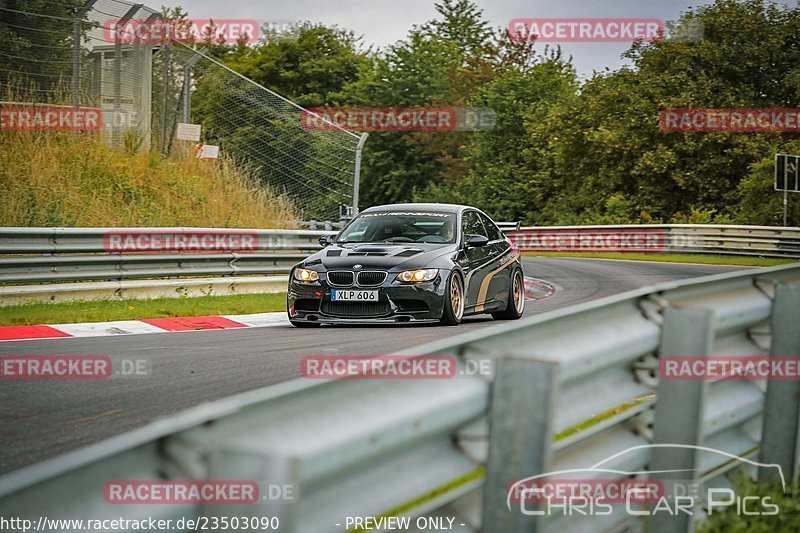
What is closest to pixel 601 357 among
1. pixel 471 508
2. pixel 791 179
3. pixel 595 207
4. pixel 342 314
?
pixel 471 508

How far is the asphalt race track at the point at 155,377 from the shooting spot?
582 centimetres

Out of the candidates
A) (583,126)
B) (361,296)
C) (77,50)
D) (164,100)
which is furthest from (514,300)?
(583,126)

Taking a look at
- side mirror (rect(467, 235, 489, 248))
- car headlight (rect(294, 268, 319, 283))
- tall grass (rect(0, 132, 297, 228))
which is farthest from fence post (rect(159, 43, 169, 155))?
side mirror (rect(467, 235, 489, 248))

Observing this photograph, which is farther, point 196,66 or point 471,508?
point 196,66

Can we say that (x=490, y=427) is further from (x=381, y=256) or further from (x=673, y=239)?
(x=673, y=239)

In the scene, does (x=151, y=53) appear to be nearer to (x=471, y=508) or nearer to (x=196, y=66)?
(x=196, y=66)

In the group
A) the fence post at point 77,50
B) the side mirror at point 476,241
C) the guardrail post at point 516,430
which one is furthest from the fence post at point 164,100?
the guardrail post at point 516,430

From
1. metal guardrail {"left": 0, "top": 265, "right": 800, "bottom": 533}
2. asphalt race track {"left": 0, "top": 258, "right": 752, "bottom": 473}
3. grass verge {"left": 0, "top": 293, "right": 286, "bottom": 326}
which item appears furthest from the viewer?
grass verge {"left": 0, "top": 293, "right": 286, "bottom": 326}

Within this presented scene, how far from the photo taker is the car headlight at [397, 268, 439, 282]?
12086mm

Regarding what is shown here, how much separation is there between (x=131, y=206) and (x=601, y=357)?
678 inches

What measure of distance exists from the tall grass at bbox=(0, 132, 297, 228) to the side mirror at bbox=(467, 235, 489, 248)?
23.9 ft

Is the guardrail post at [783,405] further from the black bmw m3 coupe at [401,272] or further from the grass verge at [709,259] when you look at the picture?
the grass verge at [709,259]

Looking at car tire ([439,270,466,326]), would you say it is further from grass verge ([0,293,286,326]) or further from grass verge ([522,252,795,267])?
grass verge ([522,252,795,267])

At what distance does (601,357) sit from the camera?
3180 millimetres
